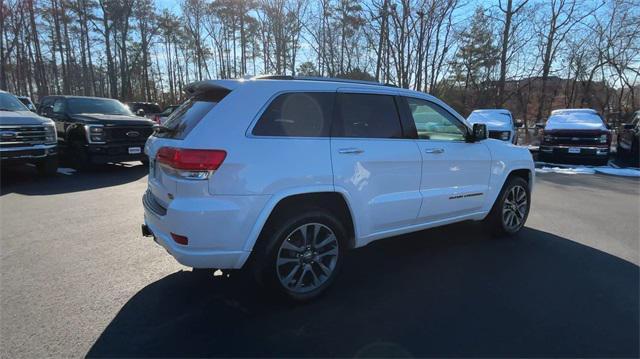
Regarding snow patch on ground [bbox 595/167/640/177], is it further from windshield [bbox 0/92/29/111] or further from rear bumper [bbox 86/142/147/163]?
windshield [bbox 0/92/29/111]

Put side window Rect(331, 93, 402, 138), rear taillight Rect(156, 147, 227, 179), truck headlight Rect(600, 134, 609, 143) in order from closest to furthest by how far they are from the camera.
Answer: rear taillight Rect(156, 147, 227, 179), side window Rect(331, 93, 402, 138), truck headlight Rect(600, 134, 609, 143)

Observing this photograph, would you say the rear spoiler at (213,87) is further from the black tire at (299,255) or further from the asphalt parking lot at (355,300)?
the asphalt parking lot at (355,300)

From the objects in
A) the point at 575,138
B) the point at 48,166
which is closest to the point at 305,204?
the point at 48,166

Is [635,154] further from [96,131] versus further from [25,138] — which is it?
[25,138]

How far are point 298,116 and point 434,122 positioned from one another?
1.78m

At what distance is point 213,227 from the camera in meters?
2.91

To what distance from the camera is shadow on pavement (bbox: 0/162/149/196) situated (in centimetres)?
785

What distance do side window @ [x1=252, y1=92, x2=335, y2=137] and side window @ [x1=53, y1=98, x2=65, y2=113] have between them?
9.90 metres

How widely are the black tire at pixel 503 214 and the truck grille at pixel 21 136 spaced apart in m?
9.09

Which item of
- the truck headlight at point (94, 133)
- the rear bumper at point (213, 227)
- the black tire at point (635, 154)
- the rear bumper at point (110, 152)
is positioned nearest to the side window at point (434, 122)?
the rear bumper at point (213, 227)

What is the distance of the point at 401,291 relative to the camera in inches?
142

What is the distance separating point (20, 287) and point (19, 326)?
31.4 inches

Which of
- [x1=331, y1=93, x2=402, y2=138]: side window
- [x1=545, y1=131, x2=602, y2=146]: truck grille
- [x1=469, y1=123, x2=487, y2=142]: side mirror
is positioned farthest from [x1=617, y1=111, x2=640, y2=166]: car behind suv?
[x1=331, y1=93, x2=402, y2=138]: side window

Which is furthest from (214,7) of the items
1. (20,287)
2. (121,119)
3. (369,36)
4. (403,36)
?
(20,287)
